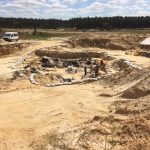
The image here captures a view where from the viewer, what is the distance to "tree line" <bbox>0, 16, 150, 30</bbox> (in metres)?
80.7

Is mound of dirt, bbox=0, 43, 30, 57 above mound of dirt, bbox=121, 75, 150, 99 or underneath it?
underneath

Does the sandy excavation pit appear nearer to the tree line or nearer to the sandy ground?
the sandy ground

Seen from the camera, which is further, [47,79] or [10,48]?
[10,48]

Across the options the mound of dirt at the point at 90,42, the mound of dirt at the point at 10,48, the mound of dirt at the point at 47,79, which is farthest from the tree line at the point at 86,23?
the mound of dirt at the point at 47,79

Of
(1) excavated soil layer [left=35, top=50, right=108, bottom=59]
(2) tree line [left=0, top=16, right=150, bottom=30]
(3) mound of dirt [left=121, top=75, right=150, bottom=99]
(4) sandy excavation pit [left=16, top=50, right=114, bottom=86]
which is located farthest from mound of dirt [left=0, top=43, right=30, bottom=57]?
(2) tree line [left=0, top=16, right=150, bottom=30]

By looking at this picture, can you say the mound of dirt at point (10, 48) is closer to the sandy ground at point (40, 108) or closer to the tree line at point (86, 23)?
the sandy ground at point (40, 108)

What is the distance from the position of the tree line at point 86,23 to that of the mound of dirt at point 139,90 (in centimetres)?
5931

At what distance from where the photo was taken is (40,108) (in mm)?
18641

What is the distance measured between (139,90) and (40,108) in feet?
16.6

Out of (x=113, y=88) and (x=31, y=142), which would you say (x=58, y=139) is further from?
(x=113, y=88)

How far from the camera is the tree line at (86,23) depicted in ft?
265

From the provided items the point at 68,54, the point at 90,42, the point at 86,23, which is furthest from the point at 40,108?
the point at 86,23

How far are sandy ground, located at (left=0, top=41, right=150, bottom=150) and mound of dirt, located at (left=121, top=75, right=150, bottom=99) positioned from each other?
73cm

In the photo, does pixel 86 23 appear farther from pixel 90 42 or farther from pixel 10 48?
pixel 10 48
